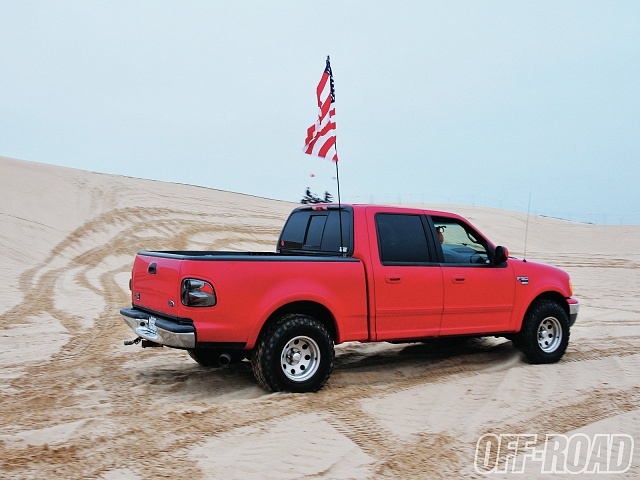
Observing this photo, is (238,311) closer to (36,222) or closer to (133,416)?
(133,416)

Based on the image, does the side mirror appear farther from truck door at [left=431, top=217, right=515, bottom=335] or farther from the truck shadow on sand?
the truck shadow on sand

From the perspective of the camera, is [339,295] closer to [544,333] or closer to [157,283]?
[157,283]

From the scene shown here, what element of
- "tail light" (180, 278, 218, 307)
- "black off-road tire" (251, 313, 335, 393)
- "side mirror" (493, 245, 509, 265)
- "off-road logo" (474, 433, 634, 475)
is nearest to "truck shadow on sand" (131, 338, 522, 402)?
"black off-road tire" (251, 313, 335, 393)

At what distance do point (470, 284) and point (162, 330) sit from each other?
3.48 m

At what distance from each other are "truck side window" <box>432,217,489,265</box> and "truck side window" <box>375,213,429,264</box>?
291 millimetres

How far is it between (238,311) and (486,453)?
7.88ft

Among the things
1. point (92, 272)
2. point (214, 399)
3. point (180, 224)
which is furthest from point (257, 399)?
point (180, 224)

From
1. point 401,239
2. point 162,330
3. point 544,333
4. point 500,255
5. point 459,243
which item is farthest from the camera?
point 544,333

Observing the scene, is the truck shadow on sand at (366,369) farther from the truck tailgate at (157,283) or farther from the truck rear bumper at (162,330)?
the truck tailgate at (157,283)

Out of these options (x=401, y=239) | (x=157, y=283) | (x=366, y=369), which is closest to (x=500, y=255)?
(x=401, y=239)

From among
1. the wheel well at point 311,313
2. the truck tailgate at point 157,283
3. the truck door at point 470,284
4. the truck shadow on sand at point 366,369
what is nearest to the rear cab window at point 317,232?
the wheel well at point 311,313

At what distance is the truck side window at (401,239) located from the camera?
683cm

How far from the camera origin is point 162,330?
5758mm

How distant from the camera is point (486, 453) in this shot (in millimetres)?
4746
